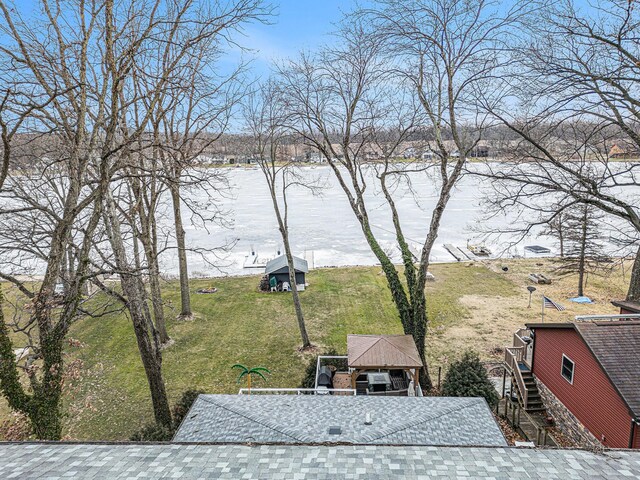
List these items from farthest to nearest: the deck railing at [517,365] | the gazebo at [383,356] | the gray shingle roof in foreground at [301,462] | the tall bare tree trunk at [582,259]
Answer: the tall bare tree trunk at [582,259], the deck railing at [517,365], the gazebo at [383,356], the gray shingle roof in foreground at [301,462]

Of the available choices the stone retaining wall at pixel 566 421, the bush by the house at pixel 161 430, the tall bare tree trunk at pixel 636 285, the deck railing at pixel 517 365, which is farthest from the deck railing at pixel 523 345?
the bush by the house at pixel 161 430

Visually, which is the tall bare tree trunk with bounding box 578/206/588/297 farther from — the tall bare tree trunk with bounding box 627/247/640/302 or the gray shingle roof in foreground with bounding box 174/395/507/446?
the gray shingle roof in foreground with bounding box 174/395/507/446

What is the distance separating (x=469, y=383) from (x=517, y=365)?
83.4 inches

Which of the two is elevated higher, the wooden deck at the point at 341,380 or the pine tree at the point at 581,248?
the pine tree at the point at 581,248

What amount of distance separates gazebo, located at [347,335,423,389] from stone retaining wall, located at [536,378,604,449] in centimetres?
338

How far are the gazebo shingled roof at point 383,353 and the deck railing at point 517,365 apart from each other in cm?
277

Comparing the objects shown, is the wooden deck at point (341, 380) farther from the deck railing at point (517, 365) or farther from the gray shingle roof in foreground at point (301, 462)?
the gray shingle roof in foreground at point (301, 462)

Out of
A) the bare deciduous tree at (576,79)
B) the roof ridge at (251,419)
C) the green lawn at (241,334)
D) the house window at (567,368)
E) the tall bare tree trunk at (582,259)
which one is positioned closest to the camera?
the roof ridge at (251,419)

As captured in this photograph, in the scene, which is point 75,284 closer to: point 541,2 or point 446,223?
point 541,2

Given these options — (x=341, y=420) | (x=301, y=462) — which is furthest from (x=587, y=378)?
(x=301, y=462)

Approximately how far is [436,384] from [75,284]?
9657mm

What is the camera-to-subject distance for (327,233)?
3033 cm

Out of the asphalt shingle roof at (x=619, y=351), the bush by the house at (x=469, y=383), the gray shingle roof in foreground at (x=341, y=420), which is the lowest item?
the bush by the house at (x=469, y=383)

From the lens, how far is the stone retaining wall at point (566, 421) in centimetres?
848
